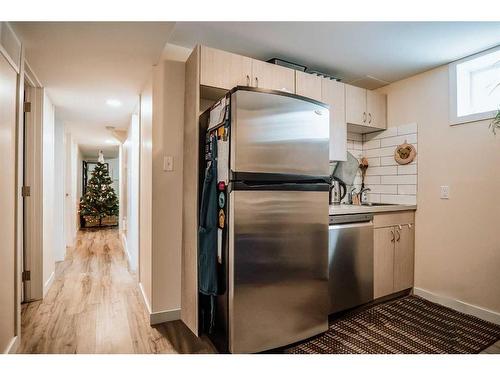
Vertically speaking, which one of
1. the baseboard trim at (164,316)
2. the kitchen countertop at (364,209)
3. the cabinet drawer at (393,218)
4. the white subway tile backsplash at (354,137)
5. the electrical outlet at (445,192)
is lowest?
the baseboard trim at (164,316)

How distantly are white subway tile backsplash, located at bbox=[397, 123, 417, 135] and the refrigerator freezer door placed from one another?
132 centimetres

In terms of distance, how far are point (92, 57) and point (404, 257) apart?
3152 millimetres

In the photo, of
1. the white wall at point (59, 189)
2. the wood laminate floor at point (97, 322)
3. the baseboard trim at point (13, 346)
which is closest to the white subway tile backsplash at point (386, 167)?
the wood laminate floor at point (97, 322)

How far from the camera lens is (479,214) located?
90.2 inches

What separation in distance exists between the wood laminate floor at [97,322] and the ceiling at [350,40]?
7.17 feet

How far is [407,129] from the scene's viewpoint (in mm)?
2803

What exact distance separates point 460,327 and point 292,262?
147 cm

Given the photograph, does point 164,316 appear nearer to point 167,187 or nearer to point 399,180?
point 167,187

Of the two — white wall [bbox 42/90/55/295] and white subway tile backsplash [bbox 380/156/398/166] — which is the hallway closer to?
white wall [bbox 42/90/55/295]

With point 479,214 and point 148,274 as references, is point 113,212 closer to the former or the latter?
point 148,274

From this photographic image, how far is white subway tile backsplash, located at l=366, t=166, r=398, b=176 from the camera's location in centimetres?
292

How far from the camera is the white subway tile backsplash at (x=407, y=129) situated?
2742mm

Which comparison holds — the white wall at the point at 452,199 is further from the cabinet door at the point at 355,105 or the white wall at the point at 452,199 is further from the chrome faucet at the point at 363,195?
the chrome faucet at the point at 363,195
